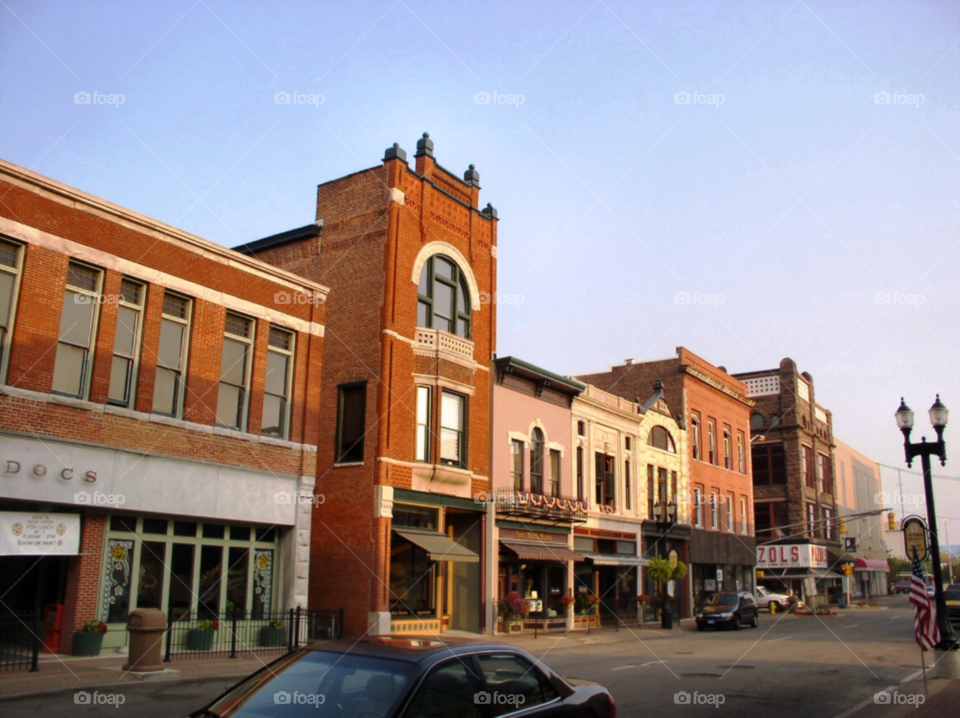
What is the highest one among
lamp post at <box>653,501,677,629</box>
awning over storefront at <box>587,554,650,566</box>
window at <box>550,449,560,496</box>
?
window at <box>550,449,560,496</box>

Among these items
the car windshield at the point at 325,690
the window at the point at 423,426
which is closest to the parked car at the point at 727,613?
the window at the point at 423,426

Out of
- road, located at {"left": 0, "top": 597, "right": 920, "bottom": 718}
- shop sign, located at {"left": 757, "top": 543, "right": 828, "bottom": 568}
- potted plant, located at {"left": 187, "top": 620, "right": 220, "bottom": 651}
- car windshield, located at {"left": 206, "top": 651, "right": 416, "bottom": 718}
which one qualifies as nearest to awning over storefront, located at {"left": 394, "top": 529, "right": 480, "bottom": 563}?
road, located at {"left": 0, "top": 597, "right": 920, "bottom": 718}

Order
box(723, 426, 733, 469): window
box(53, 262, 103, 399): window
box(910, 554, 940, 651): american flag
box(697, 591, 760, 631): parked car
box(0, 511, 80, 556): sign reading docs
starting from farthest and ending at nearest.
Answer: box(723, 426, 733, 469): window < box(697, 591, 760, 631): parked car < box(53, 262, 103, 399): window < box(0, 511, 80, 556): sign reading docs < box(910, 554, 940, 651): american flag

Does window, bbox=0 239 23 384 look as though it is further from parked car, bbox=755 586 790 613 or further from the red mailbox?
parked car, bbox=755 586 790 613

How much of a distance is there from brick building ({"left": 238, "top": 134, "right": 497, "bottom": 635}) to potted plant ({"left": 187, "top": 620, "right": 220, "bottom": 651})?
5743mm

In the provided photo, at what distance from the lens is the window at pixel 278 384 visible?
2192cm

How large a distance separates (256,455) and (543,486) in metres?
13.9

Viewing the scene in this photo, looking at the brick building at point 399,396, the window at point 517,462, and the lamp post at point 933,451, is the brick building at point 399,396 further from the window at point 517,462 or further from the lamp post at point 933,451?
the lamp post at point 933,451

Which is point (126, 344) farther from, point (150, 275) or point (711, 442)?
point (711, 442)

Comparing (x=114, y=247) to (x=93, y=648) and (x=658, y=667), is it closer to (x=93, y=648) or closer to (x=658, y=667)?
(x=93, y=648)

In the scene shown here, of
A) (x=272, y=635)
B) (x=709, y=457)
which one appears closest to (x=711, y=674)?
(x=272, y=635)

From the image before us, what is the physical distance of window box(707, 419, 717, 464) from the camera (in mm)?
48400

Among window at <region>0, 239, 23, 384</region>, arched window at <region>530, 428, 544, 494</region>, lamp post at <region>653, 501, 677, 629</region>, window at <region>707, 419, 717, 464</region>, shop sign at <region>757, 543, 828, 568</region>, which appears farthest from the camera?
shop sign at <region>757, 543, 828, 568</region>

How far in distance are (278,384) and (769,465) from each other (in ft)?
167
